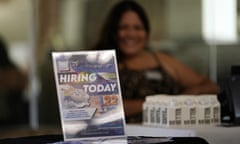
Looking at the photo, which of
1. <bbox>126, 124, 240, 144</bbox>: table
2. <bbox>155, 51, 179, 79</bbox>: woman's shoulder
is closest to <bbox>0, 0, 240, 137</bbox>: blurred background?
<bbox>155, 51, 179, 79</bbox>: woman's shoulder

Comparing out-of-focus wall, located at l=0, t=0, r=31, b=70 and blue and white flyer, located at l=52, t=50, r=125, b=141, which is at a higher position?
out-of-focus wall, located at l=0, t=0, r=31, b=70

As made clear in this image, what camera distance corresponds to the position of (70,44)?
22.3 feet

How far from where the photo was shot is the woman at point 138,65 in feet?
12.4

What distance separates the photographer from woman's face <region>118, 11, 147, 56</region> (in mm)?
4008

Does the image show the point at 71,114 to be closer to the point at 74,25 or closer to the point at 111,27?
the point at 111,27

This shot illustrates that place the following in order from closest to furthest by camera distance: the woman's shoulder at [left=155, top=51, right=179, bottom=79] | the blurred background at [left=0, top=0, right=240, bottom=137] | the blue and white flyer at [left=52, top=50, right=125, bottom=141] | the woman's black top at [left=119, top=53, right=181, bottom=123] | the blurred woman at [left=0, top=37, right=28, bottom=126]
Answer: the blue and white flyer at [left=52, top=50, right=125, bottom=141], the woman's black top at [left=119, top=53, right=181, bottom=123], the woman's shoulder at [left=155, top=51, right=179, bottom=79], the blurred background at [left=0, top=0, right=240, bottom=137], the blurred woman at [left=0, top=37, right=28, bottom=126]

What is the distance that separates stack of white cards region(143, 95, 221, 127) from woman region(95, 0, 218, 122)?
133 centimetres

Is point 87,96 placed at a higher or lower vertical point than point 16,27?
lower

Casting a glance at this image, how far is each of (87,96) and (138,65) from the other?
7.01 ft

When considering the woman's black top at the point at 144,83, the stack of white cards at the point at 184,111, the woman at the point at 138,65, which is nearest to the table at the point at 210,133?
the stack of white cards at the point at 184,111

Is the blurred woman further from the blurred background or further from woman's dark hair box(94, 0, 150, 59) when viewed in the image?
woman's dark hair box(94, 0, 150, 59)

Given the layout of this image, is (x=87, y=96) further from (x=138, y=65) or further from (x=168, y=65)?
(x=168, y=65)

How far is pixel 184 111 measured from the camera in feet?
7.56

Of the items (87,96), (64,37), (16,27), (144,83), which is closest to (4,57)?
(16,27)
